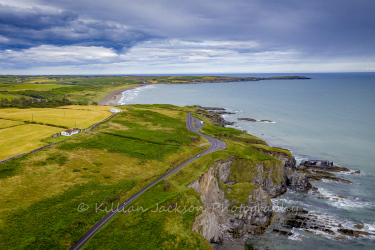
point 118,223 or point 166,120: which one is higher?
point 166,120

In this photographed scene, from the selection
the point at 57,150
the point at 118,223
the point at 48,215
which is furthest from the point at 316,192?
the point at 57,150

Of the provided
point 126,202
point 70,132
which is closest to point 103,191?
point 126,202

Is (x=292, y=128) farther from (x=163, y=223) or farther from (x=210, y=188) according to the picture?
(x=163, y=223)

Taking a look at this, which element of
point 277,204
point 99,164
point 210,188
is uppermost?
point 99,164

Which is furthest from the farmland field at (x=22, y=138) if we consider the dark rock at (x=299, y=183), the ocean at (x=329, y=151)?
the dark rock at (x=299, y=183)

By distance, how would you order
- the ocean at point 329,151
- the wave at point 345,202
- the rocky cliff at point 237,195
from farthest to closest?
the wave at point 345,202
the ocean at point 329,151
the rocky cliff at point 237,195

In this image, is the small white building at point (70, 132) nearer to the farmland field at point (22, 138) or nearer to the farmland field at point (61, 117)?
the farmland field at point (22, 138)

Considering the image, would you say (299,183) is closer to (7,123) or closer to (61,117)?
(61,117)
